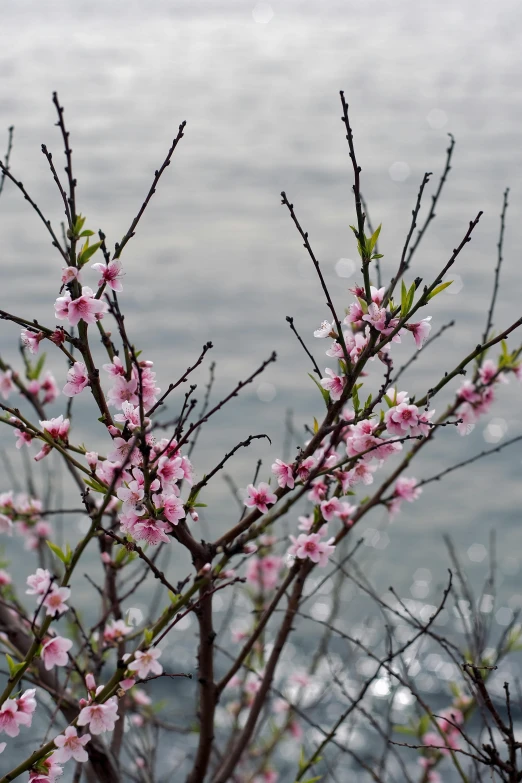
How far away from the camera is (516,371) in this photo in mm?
3332

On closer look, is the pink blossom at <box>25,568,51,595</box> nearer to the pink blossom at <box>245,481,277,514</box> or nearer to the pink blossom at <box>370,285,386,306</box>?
the pink blossom at <box>245,481,277,514</box>

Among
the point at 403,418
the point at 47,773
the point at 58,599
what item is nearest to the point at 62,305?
the point at 58,599

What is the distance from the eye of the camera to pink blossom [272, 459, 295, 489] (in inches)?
90.7

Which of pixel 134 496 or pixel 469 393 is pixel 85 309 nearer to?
pixel 134 496

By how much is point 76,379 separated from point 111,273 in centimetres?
32

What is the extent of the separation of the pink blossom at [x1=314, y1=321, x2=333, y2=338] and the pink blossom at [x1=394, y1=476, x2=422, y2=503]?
3.92ft

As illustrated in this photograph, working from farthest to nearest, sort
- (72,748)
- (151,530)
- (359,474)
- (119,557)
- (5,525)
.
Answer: (5,525)
(119,557)
(359,474)
(151,530)
(72,748)

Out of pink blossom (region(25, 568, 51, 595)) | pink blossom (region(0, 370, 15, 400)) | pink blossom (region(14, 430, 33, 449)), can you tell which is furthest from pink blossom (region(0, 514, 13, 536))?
pink blossom (region(14, 430, 33, 449))

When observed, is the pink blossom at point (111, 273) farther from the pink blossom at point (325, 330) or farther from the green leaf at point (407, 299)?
the green leaf at point (407, 299)

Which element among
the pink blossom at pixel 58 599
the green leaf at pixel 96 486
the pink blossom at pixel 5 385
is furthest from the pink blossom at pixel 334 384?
the pink blossom at pixel 5 385

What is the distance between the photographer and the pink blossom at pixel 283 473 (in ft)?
7.56

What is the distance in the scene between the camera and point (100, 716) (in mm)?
2014

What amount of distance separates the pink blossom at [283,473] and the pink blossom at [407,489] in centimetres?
107

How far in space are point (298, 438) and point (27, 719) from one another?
263 centimetres
